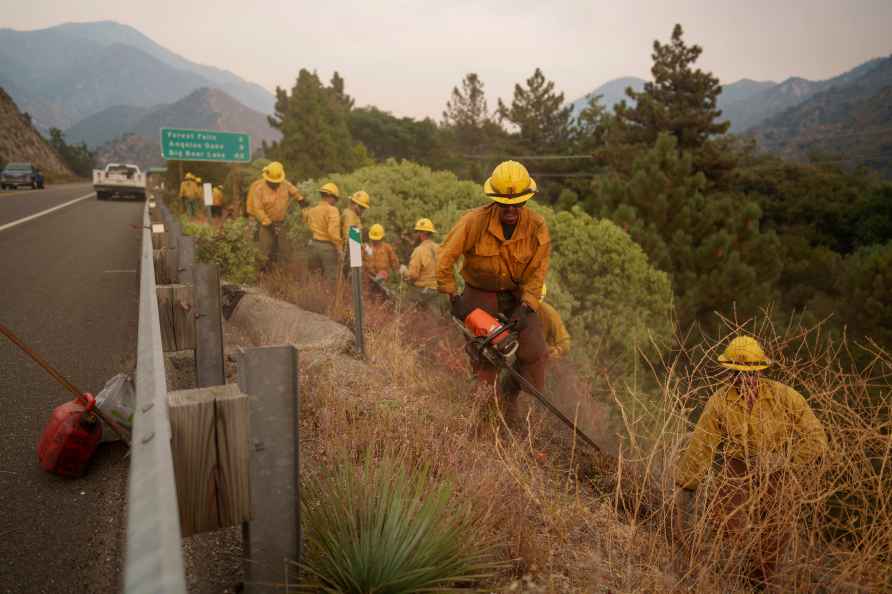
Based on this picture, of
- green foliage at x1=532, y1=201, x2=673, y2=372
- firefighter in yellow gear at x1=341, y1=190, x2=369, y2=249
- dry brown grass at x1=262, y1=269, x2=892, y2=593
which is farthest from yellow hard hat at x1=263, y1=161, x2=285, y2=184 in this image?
dry brown grass at x1=262, y1=269, x2=892, y2=593

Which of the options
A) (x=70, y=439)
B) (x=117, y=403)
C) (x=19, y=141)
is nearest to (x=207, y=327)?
(x=117, y=403)

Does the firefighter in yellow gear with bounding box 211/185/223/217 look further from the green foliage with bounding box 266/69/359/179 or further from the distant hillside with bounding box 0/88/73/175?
the distant hillside with bounding box 0/88/73/175

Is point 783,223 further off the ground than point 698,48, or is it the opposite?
point 698,48

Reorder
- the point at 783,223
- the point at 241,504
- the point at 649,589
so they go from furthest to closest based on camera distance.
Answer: the point at 783,223 → the point at 649,589 → the point at 241,504

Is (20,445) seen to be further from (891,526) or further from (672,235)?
(672,235)

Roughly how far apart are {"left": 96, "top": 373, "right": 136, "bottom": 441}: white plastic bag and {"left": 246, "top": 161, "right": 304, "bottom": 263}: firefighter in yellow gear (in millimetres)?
7484

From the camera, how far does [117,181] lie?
1082 inches

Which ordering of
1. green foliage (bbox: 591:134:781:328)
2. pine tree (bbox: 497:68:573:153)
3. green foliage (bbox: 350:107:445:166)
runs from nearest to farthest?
green foliage (bbox: 591:134:781:328), pine tree (bbox: 497:68:573:153), green foliage (bbox: 350:107:445:166)

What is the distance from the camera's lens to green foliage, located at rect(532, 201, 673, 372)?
12.8 meters

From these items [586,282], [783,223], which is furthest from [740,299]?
[783,223]

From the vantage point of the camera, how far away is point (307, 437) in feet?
11.6

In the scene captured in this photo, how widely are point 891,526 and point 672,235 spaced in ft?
58.4

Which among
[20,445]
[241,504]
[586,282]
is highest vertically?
[241,504]

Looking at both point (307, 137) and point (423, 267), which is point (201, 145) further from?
point (423, 267)
